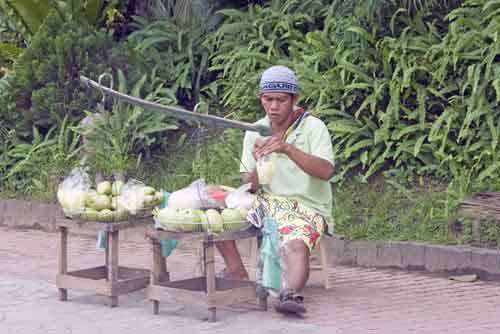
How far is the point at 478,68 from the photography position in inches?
365

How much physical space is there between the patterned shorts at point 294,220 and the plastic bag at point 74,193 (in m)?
1.12

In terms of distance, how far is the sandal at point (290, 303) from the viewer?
6605 mm

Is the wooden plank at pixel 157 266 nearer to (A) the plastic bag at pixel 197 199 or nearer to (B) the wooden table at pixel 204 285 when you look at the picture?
(B) the wooden table at pixel 204 285

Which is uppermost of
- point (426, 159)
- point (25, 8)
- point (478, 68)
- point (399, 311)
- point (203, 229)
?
point (25, 8)

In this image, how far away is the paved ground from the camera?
21.4 ft

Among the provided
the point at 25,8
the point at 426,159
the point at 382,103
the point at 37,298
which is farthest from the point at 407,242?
the point at 25,8

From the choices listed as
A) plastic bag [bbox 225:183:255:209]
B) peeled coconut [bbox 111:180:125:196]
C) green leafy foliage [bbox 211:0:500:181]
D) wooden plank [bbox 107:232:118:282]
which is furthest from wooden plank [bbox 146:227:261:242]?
green leafy foliage [bbox 211:0:500:181]

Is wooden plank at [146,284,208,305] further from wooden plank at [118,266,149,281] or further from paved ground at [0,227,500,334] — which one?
wooden plank at [118,266,149,281]

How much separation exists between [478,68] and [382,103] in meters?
1.00

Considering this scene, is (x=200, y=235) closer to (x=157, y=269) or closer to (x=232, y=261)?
(x=157, y=269)

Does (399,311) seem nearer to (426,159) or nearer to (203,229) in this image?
(203,229)

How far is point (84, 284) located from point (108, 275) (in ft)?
0.53

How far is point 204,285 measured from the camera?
282 inches

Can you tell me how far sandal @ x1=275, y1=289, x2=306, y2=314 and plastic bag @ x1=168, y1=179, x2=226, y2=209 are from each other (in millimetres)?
730
